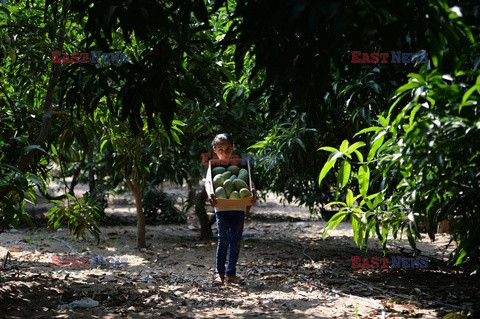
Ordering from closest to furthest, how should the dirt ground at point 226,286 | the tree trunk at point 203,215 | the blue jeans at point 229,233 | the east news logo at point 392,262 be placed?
the dirt ground at point 226,286, the blue jeans at point 229,233, the east news logo at point 392,262, the tree trunk at point 203,215

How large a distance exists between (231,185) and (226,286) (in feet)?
2.36

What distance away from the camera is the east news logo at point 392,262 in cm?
445

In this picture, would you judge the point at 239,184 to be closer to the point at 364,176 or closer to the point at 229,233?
the point at 229,233

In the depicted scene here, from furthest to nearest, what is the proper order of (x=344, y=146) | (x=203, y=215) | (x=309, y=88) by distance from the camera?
1. (x=203, y=215)
2. (x=344, y=146)
3. (x=309, y=88)

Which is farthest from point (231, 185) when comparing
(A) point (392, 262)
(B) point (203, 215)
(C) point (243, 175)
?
(B) point (203, 215)

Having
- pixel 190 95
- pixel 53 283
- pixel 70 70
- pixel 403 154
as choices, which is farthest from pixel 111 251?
pixel 403 154

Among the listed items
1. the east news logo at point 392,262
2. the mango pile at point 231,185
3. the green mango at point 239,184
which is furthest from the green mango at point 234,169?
the east news logo at point 392,262

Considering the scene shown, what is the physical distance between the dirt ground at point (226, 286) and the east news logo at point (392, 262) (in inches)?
4.4

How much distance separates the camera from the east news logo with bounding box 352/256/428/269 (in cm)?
445

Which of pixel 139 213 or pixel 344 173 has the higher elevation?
pixel 344 173

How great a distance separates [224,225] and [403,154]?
6.20ft

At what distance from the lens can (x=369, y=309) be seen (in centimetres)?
298

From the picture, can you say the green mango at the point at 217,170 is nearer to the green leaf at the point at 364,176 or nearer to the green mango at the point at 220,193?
the green mango at the point at 220,193

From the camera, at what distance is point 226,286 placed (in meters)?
3.68
